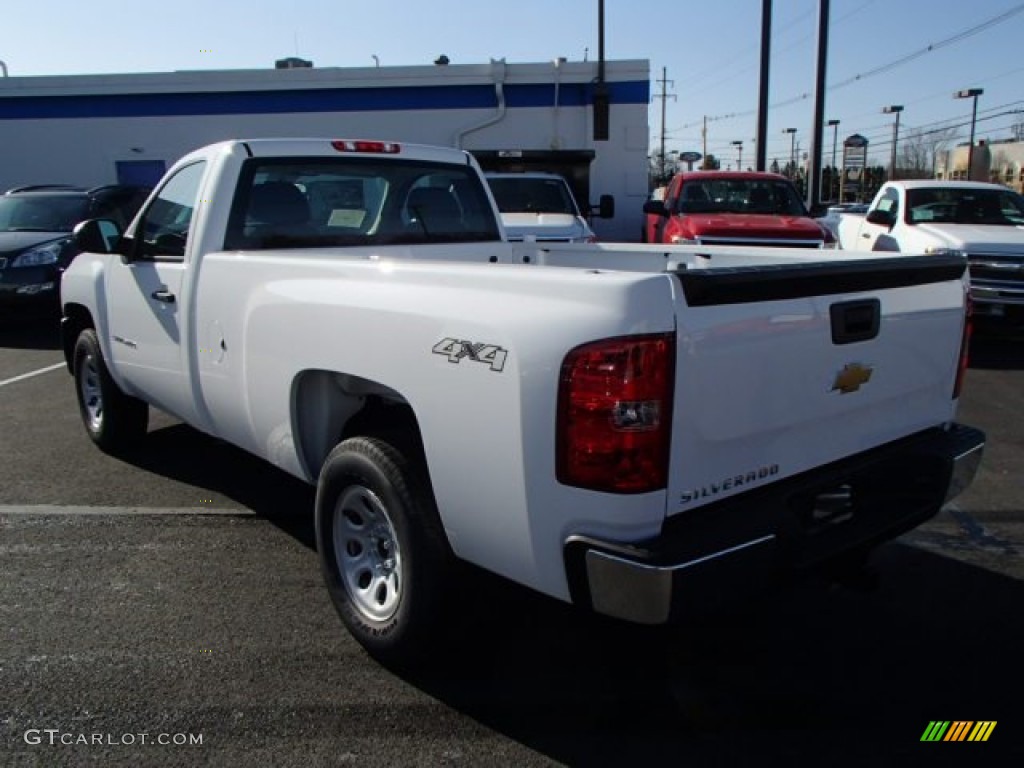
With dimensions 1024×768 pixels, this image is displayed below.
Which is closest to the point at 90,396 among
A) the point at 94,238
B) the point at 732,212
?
the point at 94,238

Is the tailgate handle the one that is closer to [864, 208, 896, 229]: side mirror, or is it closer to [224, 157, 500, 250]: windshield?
[224, 157, 500, 250]: windshield

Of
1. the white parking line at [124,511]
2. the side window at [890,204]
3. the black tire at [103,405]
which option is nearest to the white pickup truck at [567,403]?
the white parking line at [124,511]

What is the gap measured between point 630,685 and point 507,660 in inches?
18.1

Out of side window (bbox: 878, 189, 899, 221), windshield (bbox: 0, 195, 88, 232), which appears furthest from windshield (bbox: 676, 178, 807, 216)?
windshield (bbox: 0, 195, 88, 232)

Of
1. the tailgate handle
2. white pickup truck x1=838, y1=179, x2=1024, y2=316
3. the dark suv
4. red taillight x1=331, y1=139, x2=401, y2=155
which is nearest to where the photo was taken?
the tailgate handle

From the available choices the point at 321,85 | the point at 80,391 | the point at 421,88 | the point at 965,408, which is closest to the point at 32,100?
the point at 321,85

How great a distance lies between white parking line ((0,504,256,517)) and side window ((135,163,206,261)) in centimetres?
138

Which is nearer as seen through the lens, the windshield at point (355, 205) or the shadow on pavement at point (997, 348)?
the windshield at point (355, 205)

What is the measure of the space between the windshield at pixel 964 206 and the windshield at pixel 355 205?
7398 mm

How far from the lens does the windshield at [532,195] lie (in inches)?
432

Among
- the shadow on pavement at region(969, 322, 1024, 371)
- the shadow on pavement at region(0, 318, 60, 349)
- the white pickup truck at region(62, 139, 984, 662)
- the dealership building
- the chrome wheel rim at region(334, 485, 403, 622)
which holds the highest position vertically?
the dealership building

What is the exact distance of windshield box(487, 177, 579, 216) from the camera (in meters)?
11.0

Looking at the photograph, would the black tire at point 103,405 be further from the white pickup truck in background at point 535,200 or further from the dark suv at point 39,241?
the white pickup truck in background at point 535,200

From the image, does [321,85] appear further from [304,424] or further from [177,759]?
[177,759]
